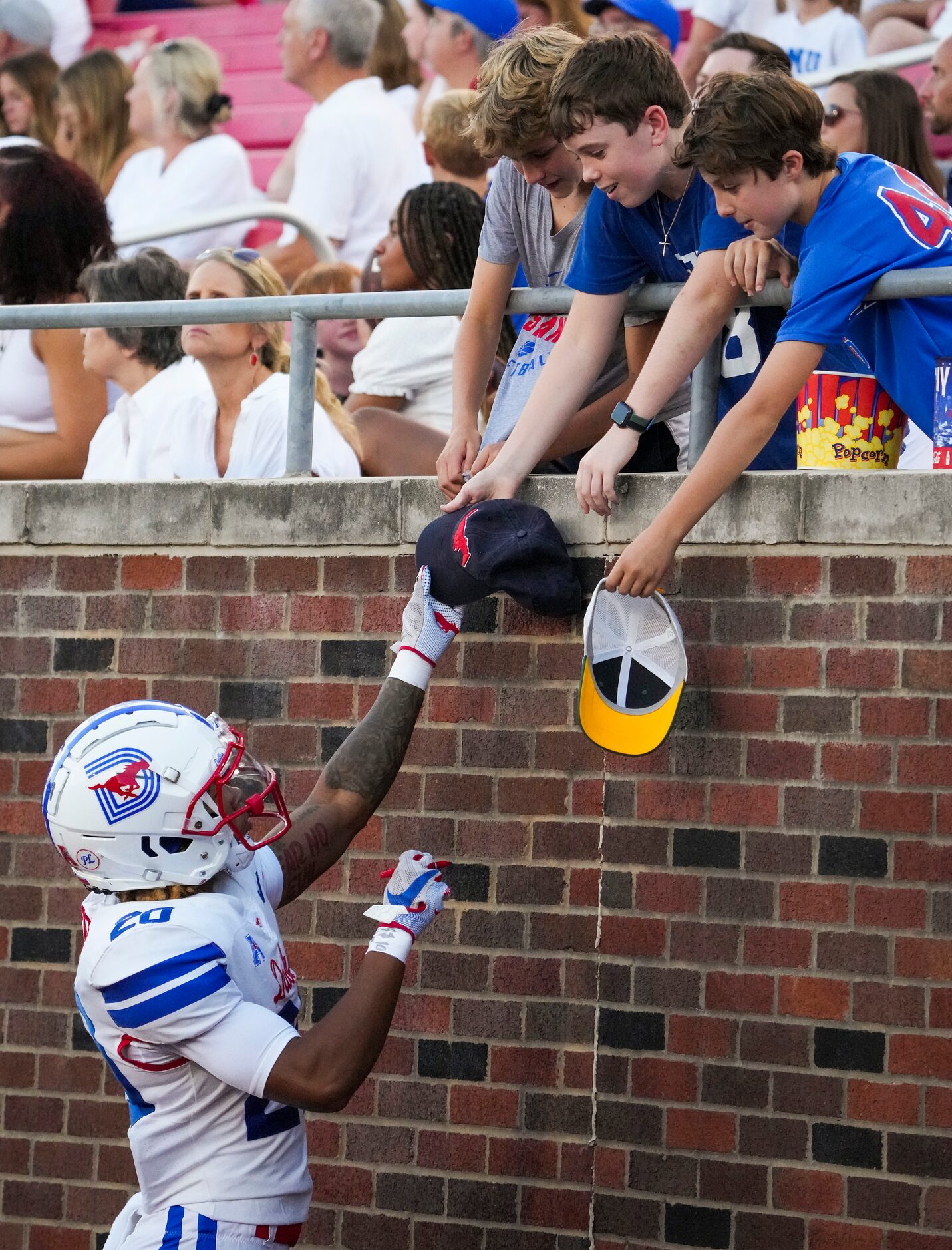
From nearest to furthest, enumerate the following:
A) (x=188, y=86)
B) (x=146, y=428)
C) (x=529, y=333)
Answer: (x=529, y=333), (x=146, y=428), (x=188, y=86)

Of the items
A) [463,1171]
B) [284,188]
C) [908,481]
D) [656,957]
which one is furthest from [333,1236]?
[284,188]

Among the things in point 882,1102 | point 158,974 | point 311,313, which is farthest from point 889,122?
point 158,974

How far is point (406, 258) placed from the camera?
18.2ft

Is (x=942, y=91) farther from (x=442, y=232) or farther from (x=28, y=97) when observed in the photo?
(x=28, y=97)

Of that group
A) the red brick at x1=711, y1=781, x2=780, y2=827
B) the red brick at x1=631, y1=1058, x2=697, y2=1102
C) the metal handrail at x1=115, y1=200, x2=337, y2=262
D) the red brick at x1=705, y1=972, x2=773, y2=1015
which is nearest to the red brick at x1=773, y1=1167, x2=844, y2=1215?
the red brick at x1=631, y1=1058, x2=697, y2=1102

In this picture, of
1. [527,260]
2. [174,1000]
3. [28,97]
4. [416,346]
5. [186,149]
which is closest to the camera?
[174,1000]

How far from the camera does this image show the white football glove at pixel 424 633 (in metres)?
4.09

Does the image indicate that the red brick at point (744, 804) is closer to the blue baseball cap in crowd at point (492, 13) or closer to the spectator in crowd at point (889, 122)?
the spectator in crowd at point (889, 122)

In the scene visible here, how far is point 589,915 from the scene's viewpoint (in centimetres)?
445

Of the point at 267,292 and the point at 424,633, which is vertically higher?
the point at 267,292

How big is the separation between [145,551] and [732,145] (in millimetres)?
2199

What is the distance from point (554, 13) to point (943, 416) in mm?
4004

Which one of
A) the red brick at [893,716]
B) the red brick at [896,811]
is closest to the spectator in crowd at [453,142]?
the red brick at [893,716]

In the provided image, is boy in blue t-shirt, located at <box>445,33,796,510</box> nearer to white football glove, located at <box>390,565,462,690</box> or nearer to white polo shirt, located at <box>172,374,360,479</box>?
white football glove, located at <box>390,565,462,690</box>
